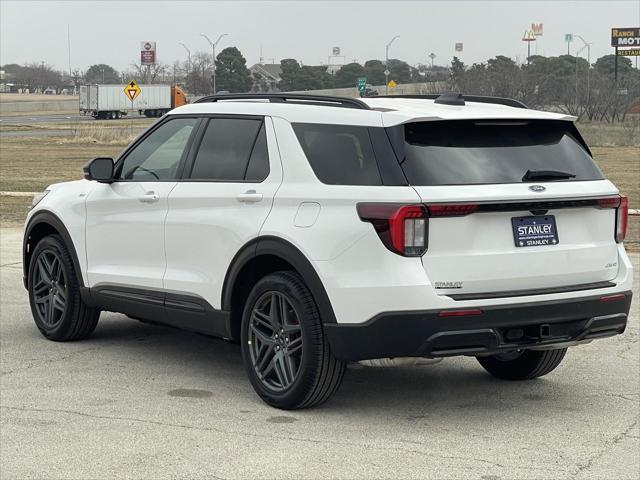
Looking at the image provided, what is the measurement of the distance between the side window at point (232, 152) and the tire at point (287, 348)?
0.74 meters

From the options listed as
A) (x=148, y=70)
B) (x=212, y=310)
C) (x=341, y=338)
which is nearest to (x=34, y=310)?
(x=212, y=310)

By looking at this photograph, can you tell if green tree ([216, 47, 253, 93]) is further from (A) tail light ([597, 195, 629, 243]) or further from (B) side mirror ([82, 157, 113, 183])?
(A) tail light ([597, 195, 629, 243])

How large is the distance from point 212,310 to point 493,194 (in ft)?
6.62

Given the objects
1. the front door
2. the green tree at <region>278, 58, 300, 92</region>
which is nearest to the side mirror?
the front door

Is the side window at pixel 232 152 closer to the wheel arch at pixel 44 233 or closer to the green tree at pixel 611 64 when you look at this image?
the wheel arch at pixel 44 233

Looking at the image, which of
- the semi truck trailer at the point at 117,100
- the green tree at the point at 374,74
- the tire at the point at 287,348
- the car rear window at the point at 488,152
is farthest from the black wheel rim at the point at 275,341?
the green tree at the point at 374,74

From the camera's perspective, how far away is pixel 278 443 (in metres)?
6.06

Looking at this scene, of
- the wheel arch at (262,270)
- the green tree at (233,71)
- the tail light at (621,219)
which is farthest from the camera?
the green tree at (233,71)

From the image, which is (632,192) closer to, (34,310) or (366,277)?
(34,310)

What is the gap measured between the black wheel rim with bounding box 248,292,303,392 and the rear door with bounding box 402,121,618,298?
0.99 m

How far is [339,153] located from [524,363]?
204 centimetres

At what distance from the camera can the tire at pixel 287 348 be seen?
6.46 metres

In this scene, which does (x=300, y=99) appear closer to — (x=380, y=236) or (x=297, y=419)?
(x=380, y=236)

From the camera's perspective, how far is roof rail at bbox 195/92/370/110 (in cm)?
672
